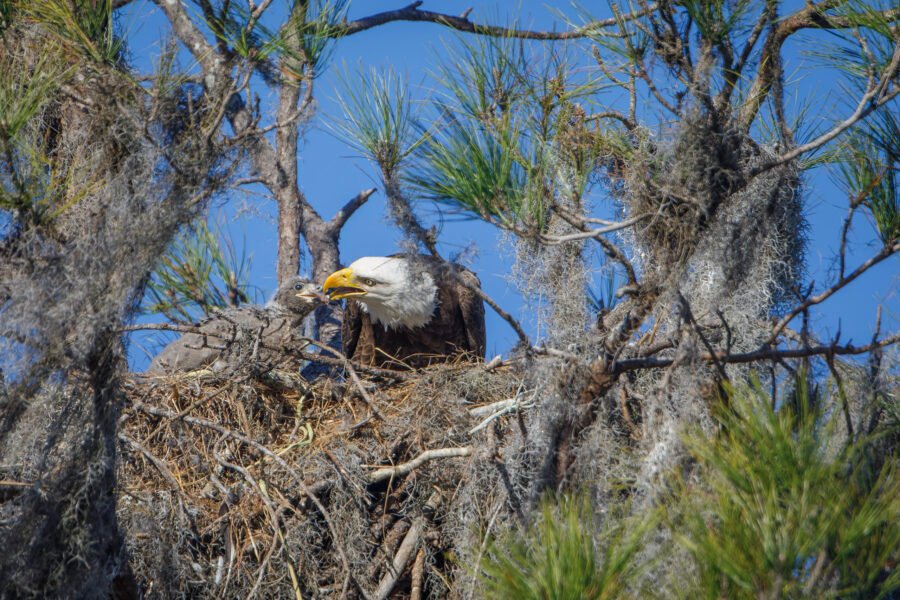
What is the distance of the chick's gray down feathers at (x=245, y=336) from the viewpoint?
5.25 metres

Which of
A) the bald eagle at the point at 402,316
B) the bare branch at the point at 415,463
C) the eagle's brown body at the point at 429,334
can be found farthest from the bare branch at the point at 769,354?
the eagle's brown body at the point at 429,334

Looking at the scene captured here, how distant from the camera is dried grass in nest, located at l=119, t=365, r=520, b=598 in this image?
413cm

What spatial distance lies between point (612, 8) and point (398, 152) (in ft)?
2.61

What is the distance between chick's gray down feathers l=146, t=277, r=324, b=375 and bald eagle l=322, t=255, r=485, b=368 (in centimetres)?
28

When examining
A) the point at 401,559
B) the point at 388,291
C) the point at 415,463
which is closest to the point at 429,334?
the point at 388,291

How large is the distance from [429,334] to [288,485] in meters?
2.04

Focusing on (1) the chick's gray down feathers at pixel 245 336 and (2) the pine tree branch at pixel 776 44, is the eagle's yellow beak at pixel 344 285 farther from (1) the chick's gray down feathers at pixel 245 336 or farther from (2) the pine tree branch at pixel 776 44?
(2) the pine tree branch at pixel 776 44

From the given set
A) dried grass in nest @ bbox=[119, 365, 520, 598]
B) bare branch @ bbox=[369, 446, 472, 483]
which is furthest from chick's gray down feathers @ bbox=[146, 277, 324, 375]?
bare branch @ bbox=[369, 446, 472, 483]

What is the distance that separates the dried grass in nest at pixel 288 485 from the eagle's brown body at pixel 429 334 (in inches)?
44.0

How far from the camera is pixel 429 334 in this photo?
634 cm

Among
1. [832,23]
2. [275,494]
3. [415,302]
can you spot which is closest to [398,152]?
[832,23]

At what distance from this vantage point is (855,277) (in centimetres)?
296

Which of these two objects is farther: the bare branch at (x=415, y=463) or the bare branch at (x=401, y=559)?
the bare branch at (x=415, y=463)

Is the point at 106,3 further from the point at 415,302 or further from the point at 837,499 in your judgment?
the point at 415,302
